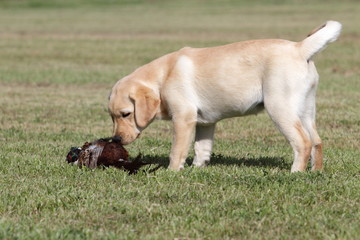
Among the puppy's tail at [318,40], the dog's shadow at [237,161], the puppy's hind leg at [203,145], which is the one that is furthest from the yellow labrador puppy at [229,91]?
the dog's shadow at [237,161]

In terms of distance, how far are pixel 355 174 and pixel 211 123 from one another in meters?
1.64

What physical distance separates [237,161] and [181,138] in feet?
3.47

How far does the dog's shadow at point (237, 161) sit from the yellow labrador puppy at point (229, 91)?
0.58 meters

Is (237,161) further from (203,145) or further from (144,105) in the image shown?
(144,105)

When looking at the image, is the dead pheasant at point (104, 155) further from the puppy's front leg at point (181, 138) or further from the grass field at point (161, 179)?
the puppy's front leg at point (181, 138)

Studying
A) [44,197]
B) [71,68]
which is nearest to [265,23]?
[71,68]

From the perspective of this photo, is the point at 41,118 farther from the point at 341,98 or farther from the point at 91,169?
the point at 341,98

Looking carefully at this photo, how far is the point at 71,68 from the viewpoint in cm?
2041

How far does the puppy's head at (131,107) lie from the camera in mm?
7316

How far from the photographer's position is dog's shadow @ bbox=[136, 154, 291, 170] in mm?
7836

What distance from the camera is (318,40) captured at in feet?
23.1

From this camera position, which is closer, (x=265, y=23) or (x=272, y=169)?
(x=272, y=169)

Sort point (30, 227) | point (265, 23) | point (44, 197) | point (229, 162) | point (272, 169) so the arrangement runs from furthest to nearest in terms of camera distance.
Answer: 1. point (265, 23)
2. point (229, 162)
3. point (272, 169)
4. point (44, 197)
5. point (30, 227)

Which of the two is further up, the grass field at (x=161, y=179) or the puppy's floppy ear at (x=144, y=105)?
the puppy's floppy ear at (x=144, y=105)
